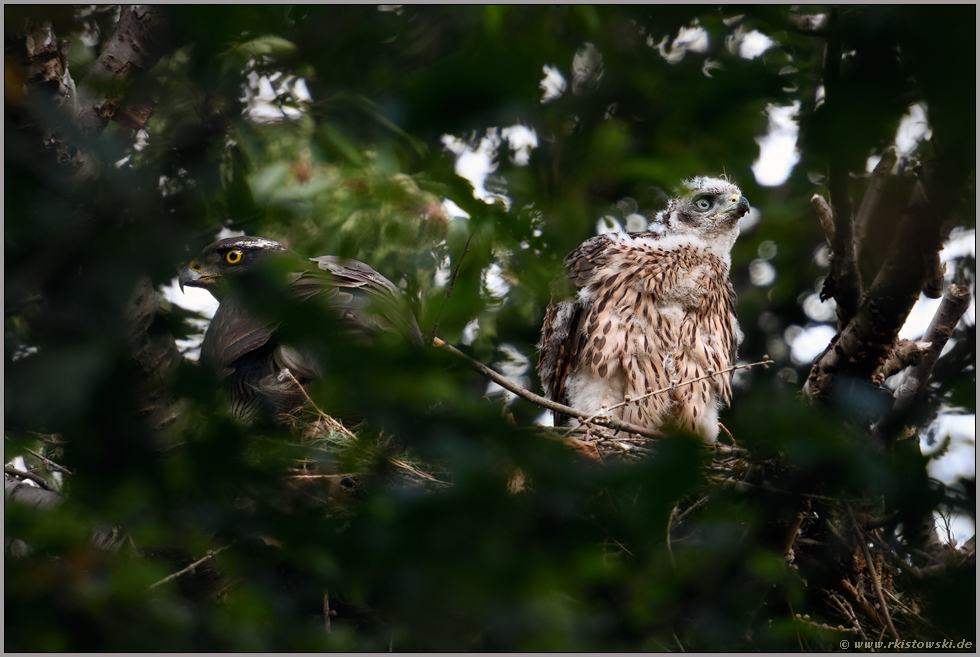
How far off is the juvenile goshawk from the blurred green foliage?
2023mm

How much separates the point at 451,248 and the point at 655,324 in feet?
7.57

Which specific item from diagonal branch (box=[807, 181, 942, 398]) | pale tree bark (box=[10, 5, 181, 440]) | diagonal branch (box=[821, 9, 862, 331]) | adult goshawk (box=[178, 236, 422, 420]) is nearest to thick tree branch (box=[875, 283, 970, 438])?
diagonal branch (box=[807, 181, 942, 398])

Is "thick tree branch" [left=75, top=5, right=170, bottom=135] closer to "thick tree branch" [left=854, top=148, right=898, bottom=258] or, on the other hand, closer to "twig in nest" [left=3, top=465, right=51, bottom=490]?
"twig in nest" [left=3, top=465, right=51, bottom=490]

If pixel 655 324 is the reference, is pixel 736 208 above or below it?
above

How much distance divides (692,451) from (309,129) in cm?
89

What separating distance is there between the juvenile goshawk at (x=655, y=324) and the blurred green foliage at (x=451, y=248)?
2023 millimetres

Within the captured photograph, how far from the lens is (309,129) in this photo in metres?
1.34

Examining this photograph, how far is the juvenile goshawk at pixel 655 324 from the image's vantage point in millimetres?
3658

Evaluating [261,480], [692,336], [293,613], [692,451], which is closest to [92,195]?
[261,480]

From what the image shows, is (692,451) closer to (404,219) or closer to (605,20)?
(605,20)

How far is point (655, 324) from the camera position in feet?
12.1

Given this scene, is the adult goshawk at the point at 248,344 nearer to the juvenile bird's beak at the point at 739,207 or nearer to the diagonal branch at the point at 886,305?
the diagonal branch at the point at 886,305

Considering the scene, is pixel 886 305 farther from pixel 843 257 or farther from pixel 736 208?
pixel 736 208

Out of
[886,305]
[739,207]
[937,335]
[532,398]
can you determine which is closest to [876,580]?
[937,335]
